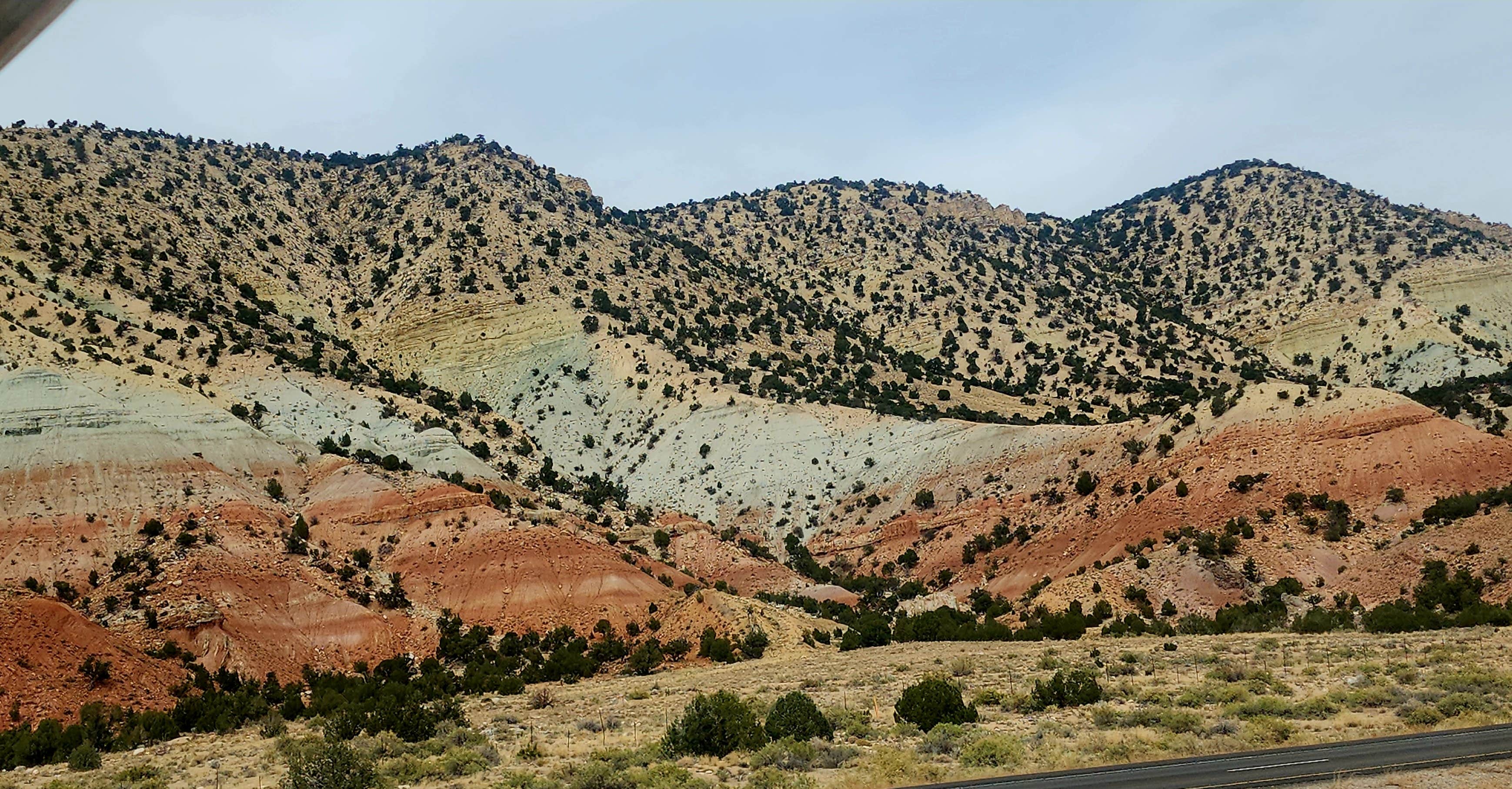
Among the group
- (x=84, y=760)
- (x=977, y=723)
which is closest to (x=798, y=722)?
(x=977, y=723)

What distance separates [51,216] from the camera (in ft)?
233

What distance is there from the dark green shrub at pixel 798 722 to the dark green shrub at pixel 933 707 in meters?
1.87

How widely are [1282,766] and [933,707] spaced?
742cm

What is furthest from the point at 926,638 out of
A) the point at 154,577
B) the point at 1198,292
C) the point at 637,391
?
the point at 1198,292

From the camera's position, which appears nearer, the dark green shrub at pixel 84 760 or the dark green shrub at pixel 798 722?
the dark green shrub at pixel 798 722

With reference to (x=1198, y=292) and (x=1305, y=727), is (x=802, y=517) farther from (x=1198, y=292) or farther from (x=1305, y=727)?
(x=1198, y=292)

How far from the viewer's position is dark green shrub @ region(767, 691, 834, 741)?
2016 cm

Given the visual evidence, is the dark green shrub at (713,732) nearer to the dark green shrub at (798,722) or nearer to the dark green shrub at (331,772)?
the dark green shrub at (798,722)

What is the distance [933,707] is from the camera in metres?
21.4

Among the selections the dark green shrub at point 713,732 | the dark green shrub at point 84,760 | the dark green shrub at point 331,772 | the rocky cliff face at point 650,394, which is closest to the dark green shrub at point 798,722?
the dark green shrub at point 713,732

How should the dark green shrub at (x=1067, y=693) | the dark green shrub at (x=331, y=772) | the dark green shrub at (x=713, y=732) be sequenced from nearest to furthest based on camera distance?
1. the dark green shrub at (x=331, y=772)
2. the dark green shrub at (x=713, y=732)
3. the dark green shrub at (x=1067, y=693)

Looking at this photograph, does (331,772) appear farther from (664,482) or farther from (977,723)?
(664,482)

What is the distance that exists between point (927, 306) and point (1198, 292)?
31.8 meters

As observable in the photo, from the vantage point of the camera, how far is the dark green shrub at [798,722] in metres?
20.2
